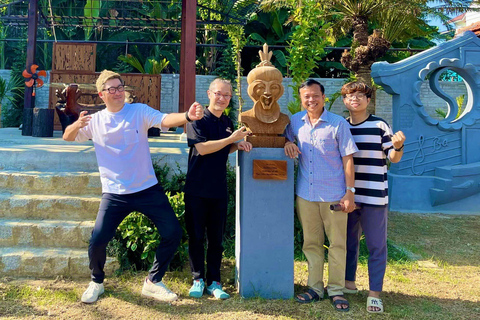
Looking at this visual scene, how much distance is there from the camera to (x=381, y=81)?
21.8ft

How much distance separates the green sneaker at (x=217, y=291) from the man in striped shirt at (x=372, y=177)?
105 centimetres

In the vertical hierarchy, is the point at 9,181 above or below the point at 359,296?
above

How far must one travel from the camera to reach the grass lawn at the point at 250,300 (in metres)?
2.97

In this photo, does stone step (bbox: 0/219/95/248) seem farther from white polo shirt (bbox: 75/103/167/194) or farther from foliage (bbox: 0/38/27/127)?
foliage (bbox: 0/38/27/127)

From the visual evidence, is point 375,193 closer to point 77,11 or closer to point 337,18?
point 337,18

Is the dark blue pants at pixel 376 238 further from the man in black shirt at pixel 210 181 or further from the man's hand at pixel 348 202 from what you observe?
the man in black shirt at pixel 210 181

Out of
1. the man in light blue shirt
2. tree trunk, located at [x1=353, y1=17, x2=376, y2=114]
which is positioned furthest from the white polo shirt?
tree trunk, located at [x1=353, y1=17, x2=376, y2=114]

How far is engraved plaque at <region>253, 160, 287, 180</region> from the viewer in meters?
3.17

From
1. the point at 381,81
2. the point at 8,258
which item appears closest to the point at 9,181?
the point at 8,258

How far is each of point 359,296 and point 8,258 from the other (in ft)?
9.47

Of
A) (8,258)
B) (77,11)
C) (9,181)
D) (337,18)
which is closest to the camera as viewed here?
(8,258)

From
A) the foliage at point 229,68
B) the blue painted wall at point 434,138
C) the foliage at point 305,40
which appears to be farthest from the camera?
the foliage at point 229,68

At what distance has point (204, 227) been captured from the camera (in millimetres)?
3195

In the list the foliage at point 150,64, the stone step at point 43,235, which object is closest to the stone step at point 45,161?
the stone step at point 43,235
